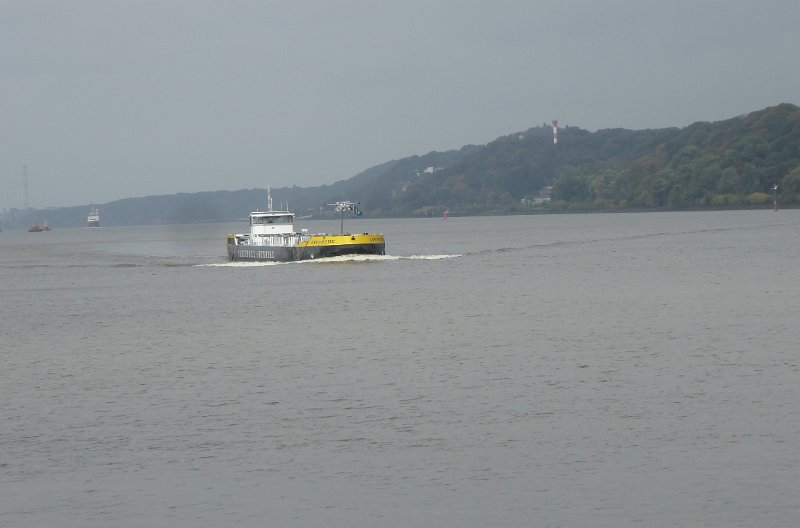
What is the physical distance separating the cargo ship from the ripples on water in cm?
3334

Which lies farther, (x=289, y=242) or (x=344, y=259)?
(x=289, y=242)

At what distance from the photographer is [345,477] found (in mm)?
20000

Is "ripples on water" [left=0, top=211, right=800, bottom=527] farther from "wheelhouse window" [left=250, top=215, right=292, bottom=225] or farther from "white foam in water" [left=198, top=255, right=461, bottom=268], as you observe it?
"wheelhouse window" [left=250, top=215, right=292, bottom=225]

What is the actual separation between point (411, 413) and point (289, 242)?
7458 centimetres

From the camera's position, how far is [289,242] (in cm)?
9962

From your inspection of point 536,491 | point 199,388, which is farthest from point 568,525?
point 199,388

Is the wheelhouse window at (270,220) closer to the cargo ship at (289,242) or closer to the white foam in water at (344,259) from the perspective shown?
the cargo ship at (289,242)

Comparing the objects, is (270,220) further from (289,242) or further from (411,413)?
(411,413)

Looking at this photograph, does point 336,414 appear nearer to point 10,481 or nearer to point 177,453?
point 177,453

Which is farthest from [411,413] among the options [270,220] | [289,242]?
[270,220]

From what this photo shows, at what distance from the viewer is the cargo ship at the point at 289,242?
92.8m

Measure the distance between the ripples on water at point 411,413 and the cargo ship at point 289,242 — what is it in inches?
1313

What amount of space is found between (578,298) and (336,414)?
111 feet

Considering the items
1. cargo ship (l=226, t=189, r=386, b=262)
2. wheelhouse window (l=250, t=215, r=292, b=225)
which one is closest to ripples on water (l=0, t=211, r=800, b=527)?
cargo ship (l=226, t=189, r=386, b=262)
